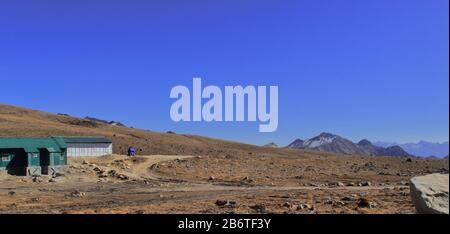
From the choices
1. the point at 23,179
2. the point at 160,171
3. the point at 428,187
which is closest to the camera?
the point at 428,187

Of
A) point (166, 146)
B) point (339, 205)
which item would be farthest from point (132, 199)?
point (166, 146)

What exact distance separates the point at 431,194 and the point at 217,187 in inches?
1114

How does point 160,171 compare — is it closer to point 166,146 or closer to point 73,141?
point 73,141

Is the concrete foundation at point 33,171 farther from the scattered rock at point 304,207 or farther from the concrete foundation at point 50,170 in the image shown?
the scattered rock at point 304,207

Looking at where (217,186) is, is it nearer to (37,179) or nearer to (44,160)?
(37,179)

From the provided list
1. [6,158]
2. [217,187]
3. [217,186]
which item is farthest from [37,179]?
[217,187]

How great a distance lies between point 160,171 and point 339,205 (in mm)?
32695

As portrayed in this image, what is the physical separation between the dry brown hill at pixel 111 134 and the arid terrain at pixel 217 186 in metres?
6.04

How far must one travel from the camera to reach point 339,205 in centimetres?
2567

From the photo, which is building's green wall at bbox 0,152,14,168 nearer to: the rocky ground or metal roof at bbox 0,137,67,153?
metal roof at bbox 0,137,67,153

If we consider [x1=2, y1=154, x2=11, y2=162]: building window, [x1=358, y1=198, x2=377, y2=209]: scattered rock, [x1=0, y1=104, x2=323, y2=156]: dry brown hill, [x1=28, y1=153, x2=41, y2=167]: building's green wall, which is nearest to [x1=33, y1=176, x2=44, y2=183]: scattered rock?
[x1=28, y1=153, x2=41, y2=167]: building's green wall

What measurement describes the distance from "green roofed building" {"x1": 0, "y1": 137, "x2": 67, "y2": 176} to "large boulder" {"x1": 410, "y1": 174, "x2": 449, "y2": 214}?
43.7 m

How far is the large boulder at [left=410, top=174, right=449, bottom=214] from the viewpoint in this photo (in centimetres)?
1290

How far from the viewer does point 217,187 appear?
40781 millimetres
